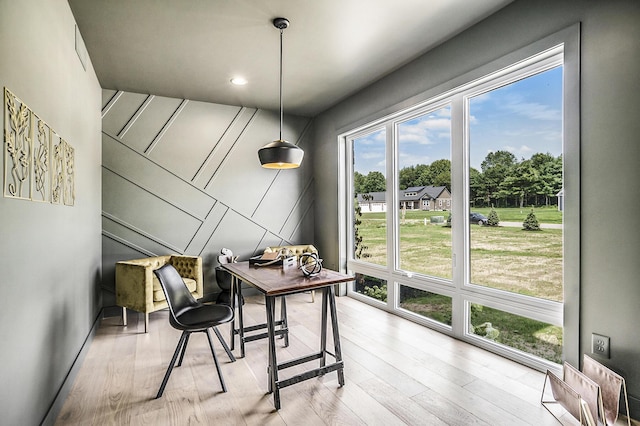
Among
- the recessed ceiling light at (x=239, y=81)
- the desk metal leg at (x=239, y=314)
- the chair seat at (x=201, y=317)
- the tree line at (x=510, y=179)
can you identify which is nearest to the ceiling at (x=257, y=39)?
the recessed ceiling light at (x=239, y=81)

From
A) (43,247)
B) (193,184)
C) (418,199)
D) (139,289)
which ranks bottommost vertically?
(139,289)

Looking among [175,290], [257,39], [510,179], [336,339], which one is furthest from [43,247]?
[510,179]

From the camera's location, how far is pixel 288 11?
2.70 metres

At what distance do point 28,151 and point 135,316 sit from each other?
9.78ft

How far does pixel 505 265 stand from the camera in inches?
117

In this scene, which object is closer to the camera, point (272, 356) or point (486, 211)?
point (272, 356)

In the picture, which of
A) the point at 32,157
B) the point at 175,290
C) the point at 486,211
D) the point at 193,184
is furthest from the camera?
the point at 193,184

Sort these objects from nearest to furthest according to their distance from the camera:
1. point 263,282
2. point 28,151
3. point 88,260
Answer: point 28,151 → point 263,282 → point 88,260

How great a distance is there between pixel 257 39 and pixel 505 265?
306cm

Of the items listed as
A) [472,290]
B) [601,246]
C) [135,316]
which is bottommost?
[135,316]

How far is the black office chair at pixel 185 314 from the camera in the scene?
7.81ft

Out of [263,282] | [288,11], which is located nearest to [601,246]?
[263,282]

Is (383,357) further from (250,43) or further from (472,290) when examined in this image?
(250,43)

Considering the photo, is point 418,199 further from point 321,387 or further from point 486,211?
point 321,387
